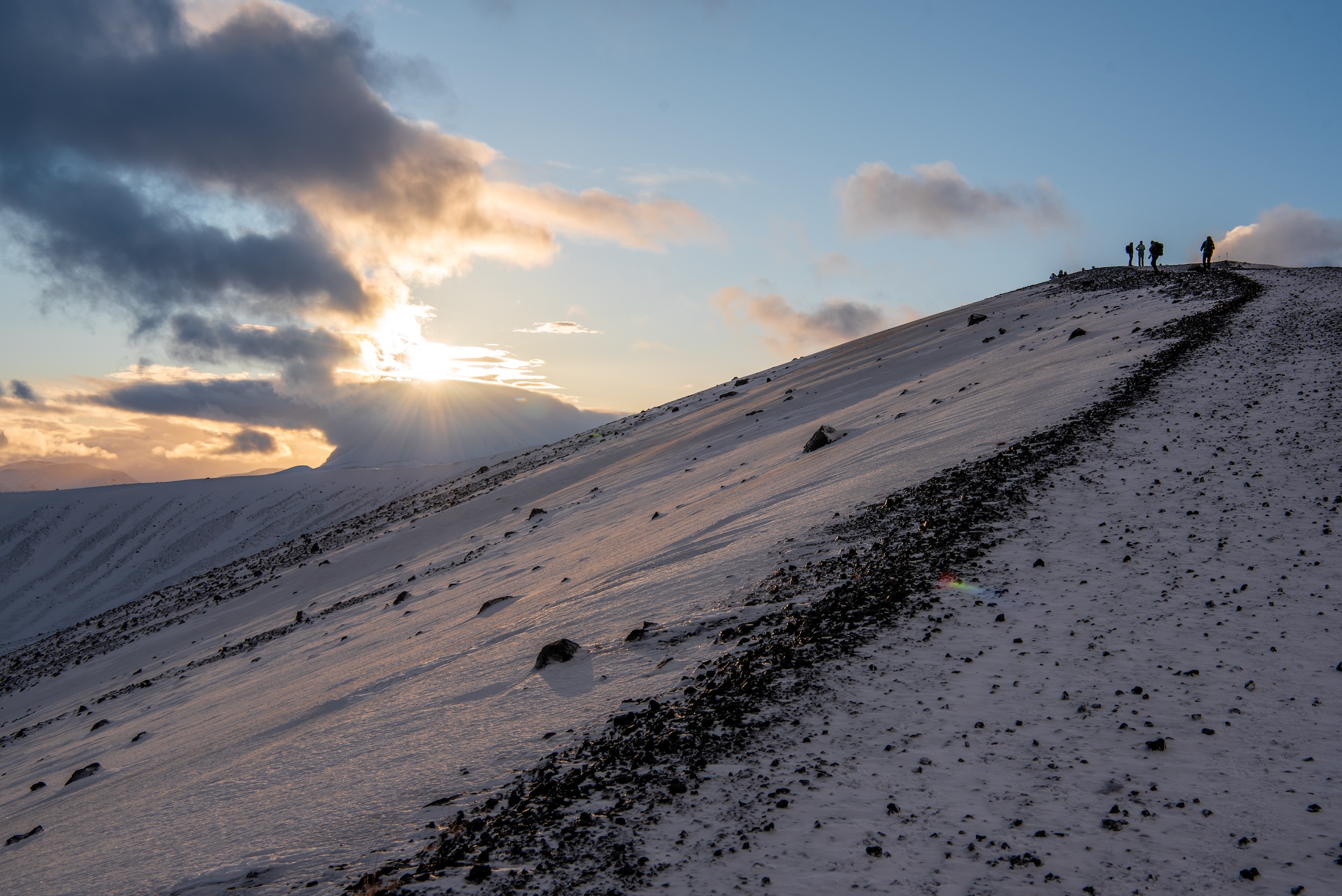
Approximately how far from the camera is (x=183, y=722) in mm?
16281

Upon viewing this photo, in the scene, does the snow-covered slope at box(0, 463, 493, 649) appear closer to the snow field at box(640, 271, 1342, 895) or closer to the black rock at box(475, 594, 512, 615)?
the black rock at box(475, 594, 512, 615)

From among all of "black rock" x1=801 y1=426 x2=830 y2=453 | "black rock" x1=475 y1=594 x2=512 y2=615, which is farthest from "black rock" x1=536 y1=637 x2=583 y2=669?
"black rock" x1=801 y1=426 x2=830 y2=453

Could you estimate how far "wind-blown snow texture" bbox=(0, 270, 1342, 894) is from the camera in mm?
6012

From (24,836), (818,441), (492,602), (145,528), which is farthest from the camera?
(145,528)

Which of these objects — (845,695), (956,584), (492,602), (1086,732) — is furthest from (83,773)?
(1086,732)

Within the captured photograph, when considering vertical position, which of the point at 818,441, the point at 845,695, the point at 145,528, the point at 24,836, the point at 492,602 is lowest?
the point at 24,836

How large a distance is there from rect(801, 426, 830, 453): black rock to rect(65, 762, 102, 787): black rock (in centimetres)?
1881

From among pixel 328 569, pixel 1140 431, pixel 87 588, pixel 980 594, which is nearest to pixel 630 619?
pixel 980 594

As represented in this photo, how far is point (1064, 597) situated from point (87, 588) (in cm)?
8480

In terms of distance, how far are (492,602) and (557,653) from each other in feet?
19.9

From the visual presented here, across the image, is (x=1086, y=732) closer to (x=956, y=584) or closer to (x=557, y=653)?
(x=956, y=584)

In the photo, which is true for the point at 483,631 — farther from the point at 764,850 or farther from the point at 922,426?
the point at 922,426

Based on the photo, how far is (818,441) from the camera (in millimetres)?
22828

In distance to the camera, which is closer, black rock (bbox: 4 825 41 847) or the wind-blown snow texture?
the wind-blown snow texture
